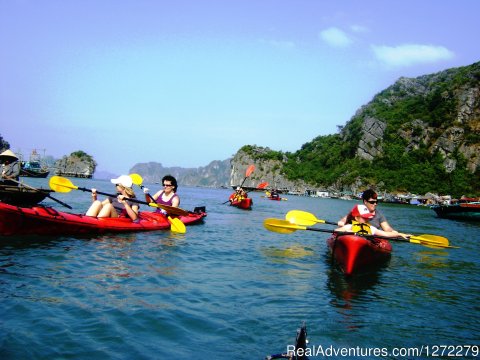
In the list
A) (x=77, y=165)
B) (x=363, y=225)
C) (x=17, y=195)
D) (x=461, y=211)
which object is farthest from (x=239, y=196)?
(x=77, y=165)

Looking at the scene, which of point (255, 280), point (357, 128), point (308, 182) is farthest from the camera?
point (308, 182)

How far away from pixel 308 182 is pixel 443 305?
125150 mm

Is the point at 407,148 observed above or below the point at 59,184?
above

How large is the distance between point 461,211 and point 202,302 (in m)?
33.2

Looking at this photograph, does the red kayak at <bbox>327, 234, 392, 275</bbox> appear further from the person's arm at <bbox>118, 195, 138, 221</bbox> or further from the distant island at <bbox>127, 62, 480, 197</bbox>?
the distant island at <bbox>127, 62, 480, 197</bbox>

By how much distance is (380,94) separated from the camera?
147 metres

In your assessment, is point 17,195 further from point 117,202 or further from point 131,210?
point 131,210

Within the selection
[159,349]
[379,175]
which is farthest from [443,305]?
[379,175]

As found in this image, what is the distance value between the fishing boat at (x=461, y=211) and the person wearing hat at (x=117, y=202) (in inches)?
1178

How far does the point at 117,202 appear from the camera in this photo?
11938 millimetres

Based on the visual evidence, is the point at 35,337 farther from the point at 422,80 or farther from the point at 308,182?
the point at 422,80

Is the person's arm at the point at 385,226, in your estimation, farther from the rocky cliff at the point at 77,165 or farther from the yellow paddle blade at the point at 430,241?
the rocky cliff at the point at 77,165

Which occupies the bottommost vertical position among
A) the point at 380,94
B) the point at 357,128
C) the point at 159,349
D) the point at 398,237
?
the point at 159,349

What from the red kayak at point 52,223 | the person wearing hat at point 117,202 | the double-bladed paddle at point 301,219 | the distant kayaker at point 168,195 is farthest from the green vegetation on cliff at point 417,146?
the red kayak at point 52,223
